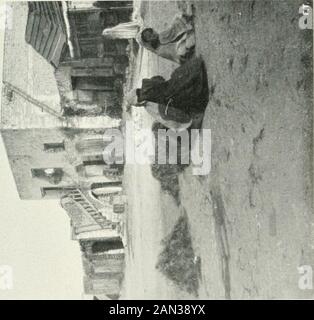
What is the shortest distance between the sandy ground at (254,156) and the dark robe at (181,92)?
148mm

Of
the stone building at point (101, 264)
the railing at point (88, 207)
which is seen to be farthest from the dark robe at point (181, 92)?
the stone building at point (101, 264)

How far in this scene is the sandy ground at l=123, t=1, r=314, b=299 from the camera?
4.62 m

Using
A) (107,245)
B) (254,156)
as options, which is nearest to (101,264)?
(107,245)

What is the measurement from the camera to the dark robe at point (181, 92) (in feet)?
21.9

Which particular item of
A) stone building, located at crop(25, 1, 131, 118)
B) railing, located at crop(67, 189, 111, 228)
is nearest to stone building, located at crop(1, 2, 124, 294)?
stone building, located at crop(25, 1, 131, 118)

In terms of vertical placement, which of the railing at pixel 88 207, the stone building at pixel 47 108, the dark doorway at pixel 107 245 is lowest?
the dark doorway at pixel 107 245

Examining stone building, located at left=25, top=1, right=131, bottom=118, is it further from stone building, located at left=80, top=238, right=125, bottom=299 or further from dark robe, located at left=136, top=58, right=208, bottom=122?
dark robe, located at left=136, top=58, right=208, bottom=122

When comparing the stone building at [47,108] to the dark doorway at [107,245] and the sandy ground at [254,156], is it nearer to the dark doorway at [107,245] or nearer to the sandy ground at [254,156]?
the dark doorway at [107,245]

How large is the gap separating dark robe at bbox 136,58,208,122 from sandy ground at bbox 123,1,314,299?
0.15 m

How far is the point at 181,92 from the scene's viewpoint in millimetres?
6754

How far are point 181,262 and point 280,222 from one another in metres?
3.28

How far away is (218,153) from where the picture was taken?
6410 mm
